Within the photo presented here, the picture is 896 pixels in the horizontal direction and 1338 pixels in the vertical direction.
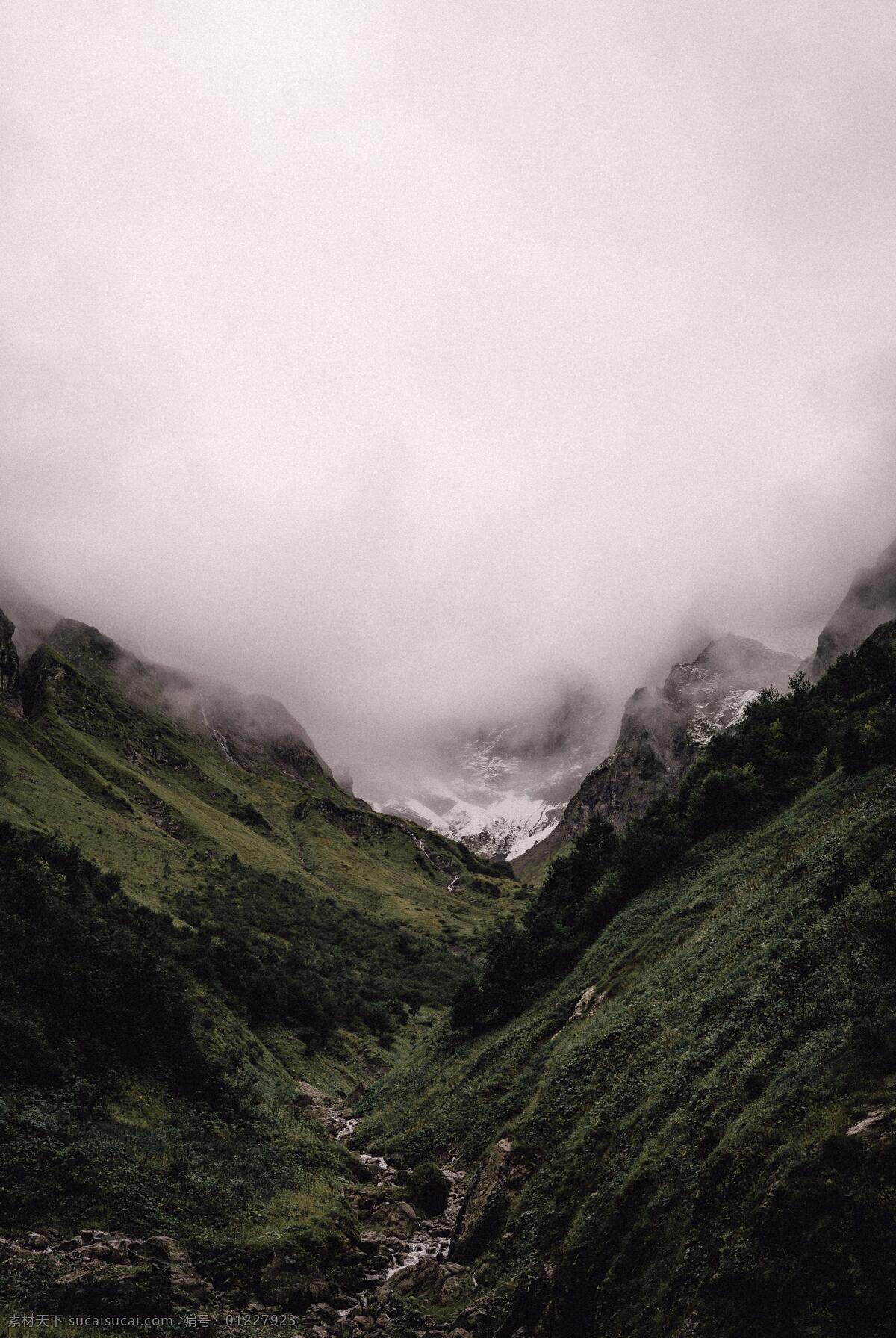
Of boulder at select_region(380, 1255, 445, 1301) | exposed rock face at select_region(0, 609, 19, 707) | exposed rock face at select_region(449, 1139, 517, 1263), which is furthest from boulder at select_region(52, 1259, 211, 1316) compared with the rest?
exposed rock face at select_region(0, 609, 19, 707)

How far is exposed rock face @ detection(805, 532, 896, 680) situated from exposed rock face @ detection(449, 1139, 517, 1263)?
177m

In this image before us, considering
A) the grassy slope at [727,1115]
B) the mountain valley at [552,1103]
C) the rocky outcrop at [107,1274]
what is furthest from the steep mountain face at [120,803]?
the grassy slope at [727,1115]

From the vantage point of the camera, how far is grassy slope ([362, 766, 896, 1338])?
11297 millimetres

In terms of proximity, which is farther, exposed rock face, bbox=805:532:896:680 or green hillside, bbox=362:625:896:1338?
exposed rock face, bbox=805:532:896:680

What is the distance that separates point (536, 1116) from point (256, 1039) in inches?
1454

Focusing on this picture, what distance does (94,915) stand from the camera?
146 ft

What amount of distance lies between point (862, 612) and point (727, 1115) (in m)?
203

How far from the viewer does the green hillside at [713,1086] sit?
38.2 feet

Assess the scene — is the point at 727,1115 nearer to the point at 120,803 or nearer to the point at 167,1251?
the point at 167,1251

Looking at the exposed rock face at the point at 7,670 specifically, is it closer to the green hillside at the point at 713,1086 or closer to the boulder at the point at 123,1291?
the green hillside at the point at 713,1086

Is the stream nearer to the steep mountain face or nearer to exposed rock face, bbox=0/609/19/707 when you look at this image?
the steep mountain face

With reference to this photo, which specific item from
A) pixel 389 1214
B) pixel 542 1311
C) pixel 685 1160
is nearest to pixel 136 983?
pixel 389 1214

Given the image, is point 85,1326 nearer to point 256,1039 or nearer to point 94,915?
point 94,915

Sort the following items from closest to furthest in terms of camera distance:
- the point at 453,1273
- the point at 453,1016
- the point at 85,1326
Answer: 1. the point at 85,1326
2. the point at 453,1273
3. the point at 453,1016
